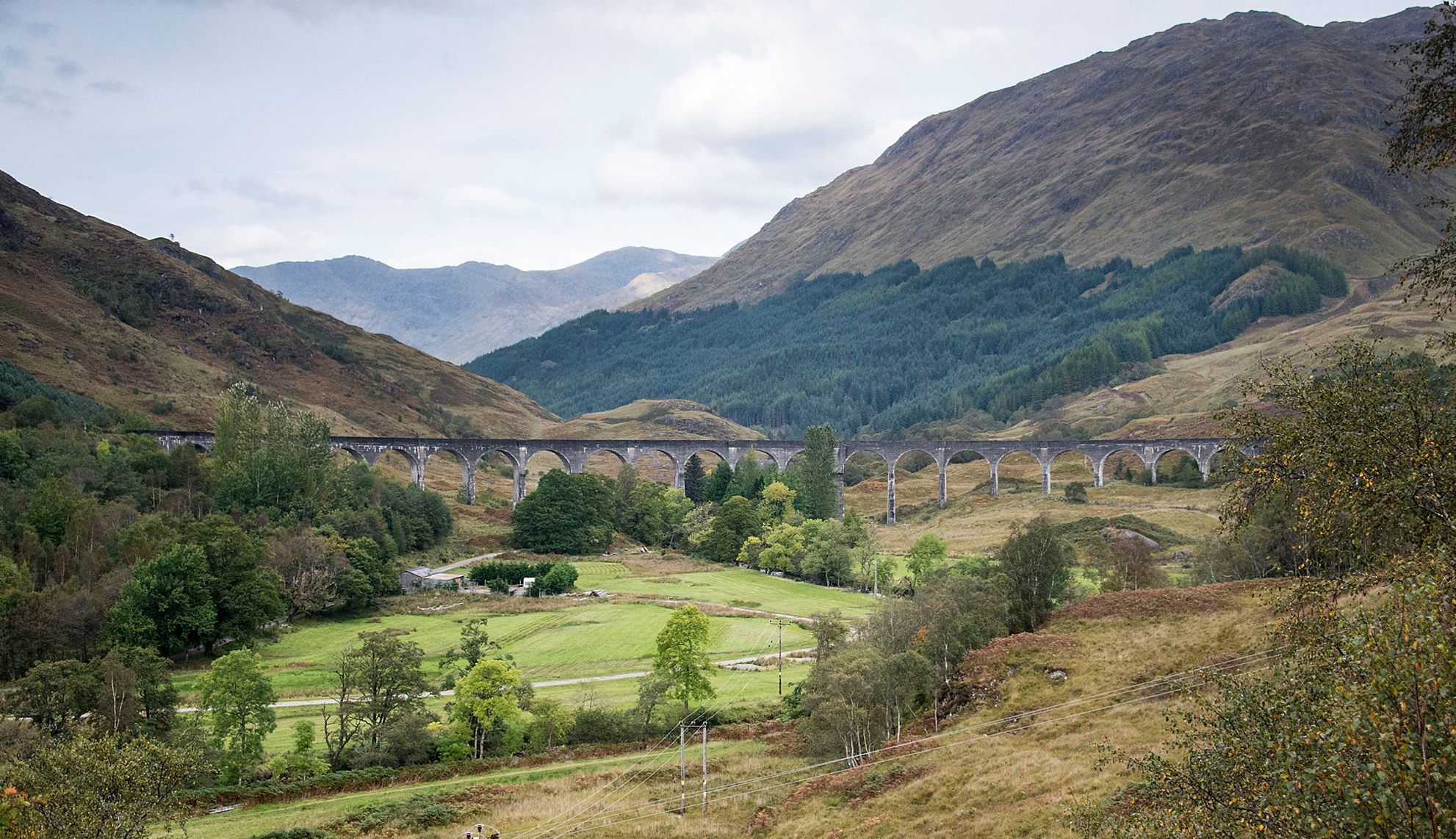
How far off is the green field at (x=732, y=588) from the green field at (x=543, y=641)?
5.20 metres

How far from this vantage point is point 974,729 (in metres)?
33.0

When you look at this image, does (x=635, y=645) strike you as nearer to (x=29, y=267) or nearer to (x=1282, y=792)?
(x=1282, y=792)

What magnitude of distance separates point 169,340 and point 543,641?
125832 millimetres

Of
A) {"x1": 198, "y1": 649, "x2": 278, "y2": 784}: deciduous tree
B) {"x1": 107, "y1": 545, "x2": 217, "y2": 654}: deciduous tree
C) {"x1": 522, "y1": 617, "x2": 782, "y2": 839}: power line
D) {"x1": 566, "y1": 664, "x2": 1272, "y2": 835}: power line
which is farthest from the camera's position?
Answer: {"x1": 107, "y1": 545, "x2": 217, "y2": 654}: deciduous tree

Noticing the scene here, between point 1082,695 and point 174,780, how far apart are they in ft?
90.4

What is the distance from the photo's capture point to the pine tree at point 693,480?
4936 inches

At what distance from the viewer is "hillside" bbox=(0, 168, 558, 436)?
126m

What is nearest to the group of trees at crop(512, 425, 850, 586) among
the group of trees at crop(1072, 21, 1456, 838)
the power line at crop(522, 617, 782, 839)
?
the power line at crop(522, 617, 782, 839)

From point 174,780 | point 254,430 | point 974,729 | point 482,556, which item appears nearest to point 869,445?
point 482,556

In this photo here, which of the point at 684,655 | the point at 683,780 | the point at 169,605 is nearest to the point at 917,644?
the point at 684,655

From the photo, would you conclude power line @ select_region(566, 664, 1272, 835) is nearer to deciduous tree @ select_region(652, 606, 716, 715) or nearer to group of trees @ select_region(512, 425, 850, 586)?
deciduous tree @ select_region(652, 606, 716, 715)

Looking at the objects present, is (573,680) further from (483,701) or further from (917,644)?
(917,644)

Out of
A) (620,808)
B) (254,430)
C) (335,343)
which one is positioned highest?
(335,343)

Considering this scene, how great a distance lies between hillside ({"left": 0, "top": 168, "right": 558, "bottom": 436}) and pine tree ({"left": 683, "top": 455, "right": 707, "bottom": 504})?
178ft
